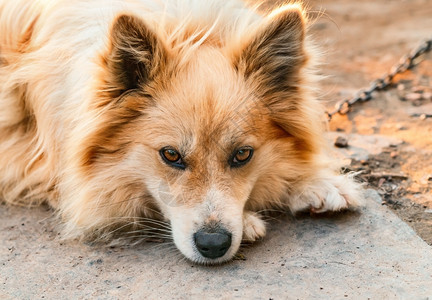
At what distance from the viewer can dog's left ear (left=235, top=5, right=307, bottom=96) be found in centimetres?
344

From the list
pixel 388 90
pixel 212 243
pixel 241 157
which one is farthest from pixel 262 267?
pixel 388 90

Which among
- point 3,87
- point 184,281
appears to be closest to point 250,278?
point 184,281

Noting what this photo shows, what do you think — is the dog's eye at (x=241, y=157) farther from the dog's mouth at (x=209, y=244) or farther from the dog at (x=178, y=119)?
the dog's mouth at (x=209, y=244)

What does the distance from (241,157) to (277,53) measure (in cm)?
67

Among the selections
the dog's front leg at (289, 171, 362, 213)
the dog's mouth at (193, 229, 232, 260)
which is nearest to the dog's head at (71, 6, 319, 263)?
the dog's mouth at (193, 229, 232, 260)

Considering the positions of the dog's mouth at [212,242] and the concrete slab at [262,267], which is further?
the dog's mouth at [212,242]

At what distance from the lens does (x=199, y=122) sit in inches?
130

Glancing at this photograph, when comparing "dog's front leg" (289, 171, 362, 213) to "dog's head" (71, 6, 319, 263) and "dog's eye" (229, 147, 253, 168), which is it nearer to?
"dog's head" (71, 6, 319, 263)

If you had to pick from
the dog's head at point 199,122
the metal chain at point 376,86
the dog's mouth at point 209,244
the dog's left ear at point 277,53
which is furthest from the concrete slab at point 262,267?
the metal chain at point 376,86

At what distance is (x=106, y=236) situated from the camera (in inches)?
148

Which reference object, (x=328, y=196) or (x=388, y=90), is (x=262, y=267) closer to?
(x=328, y=196)

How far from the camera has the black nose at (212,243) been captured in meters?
3.20

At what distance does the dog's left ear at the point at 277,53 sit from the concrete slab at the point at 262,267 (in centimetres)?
90

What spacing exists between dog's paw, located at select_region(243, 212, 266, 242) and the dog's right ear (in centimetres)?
102
